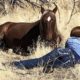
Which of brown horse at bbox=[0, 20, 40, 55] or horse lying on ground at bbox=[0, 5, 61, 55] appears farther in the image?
brown horse at bbox=[0, 20, 40, 55]

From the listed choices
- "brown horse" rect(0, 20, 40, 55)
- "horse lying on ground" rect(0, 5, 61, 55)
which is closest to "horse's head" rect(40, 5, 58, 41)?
"horse lying on ground" rect(0, 5, 61, 55)

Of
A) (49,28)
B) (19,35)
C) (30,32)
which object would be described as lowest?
(19,35)

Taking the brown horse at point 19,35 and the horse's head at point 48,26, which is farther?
the brown horse at point 19,35

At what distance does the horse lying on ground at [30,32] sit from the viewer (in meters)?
11.2

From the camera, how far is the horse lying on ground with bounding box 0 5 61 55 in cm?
1120

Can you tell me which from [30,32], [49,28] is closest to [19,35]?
[30,32]

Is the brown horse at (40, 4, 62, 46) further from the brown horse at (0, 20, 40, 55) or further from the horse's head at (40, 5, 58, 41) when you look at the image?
the brown horse at (0, 20, 40, 55)

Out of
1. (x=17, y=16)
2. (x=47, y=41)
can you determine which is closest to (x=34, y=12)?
(x=17, y=16)

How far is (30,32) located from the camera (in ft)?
39.3

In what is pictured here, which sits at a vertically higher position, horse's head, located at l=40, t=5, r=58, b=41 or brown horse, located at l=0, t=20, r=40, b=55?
horse's head, located at l=40, t=5, r=58, b=41

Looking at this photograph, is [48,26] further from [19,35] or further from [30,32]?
[19,35]

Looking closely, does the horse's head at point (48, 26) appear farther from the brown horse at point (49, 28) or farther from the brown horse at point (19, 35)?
the brown horse at point (19, 35)

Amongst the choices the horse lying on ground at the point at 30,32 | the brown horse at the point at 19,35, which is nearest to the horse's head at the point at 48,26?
the horse lying on ground at the point at 30,32

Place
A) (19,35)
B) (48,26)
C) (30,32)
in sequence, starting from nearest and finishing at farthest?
(48,26) → (30,32) → (19,35)
